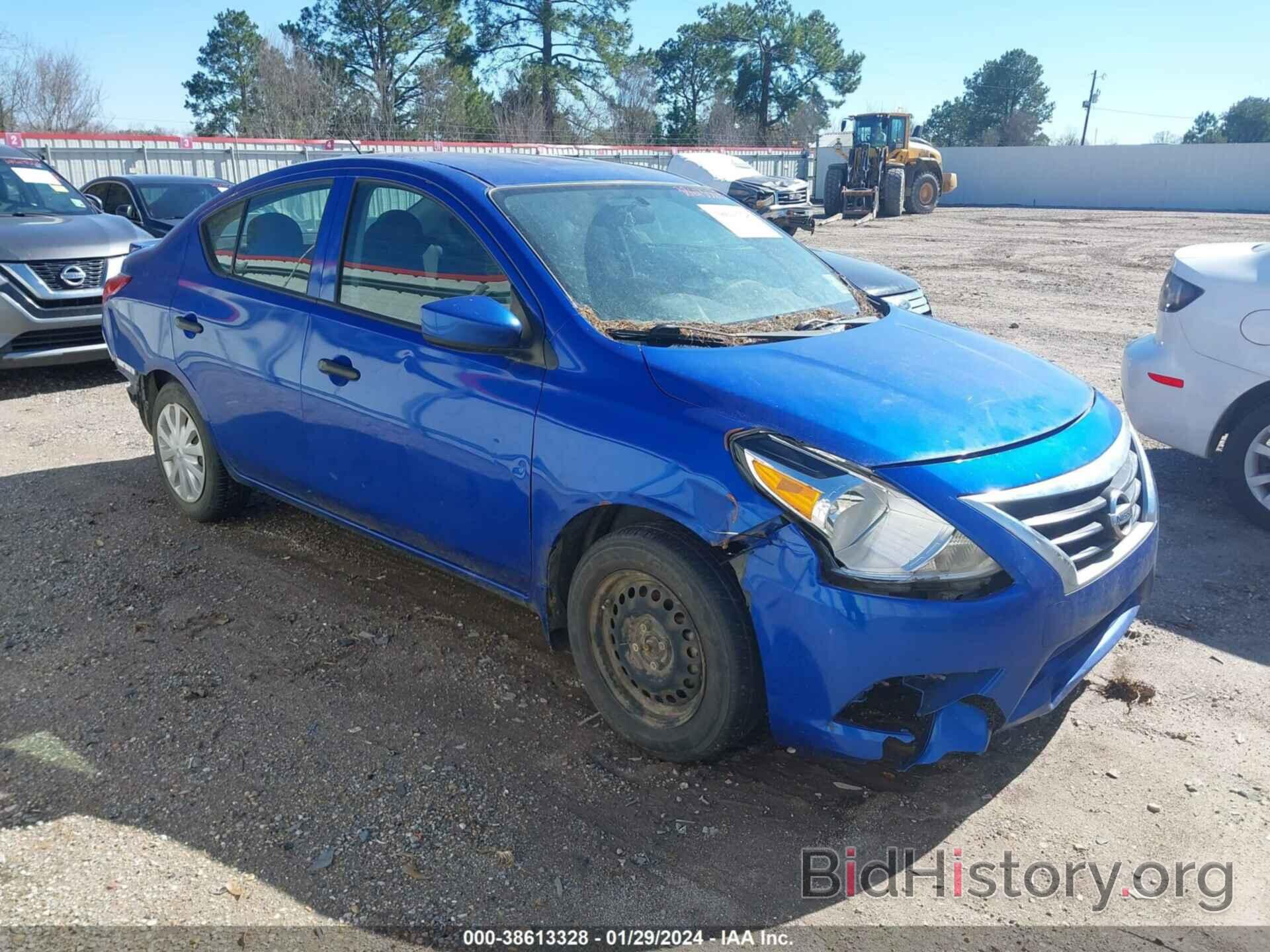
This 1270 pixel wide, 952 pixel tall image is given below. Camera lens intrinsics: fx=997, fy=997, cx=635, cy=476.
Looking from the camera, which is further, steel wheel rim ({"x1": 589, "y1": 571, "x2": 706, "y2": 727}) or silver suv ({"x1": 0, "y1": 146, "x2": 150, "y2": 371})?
silver suv ({"x1": 0, "y1": 146, "x2": 150, "y2": 371})

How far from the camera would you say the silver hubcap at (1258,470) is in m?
4.88

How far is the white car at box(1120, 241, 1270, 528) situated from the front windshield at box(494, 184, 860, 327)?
7.03 ft

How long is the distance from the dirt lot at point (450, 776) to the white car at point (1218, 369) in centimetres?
50

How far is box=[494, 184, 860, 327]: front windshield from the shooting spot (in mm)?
3344

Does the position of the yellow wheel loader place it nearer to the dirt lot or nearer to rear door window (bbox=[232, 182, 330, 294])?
rear door window (bbox=[232, 182, 330, 294])

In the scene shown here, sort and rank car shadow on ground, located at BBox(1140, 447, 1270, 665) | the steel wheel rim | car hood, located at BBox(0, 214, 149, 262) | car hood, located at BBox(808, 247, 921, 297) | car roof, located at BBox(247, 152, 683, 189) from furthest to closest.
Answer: car hood, located at BBox(0, 214, 149, 262) < car hood, located at BBox(808, 247, 921, 297) < car shadow on ground, located at BBox(1140, 447, 1270, 665) < car roof, located at BBox(247, 152, 683, 189) < the steel wheel rim

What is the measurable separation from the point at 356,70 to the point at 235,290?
4155cm

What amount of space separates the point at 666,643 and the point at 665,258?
146 centimetres

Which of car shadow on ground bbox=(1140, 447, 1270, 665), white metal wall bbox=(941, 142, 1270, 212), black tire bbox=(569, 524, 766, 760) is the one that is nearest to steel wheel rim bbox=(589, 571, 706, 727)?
black tire bbox=(569, 524, 766, 760)

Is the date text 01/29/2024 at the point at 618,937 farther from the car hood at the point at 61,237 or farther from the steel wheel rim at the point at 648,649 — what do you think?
the car hood at the point at 61,237

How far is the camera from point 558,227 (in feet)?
11.4

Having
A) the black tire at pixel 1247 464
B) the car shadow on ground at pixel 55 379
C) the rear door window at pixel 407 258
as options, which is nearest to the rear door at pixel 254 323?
the rear door window at pixel 407 258

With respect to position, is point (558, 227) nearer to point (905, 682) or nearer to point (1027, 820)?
point (905, 682)

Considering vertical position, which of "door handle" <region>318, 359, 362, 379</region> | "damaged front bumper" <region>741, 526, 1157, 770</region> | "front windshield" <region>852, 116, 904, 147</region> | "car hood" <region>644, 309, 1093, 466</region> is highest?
"front windshield" <region>852, 116, 904, 147</region>
